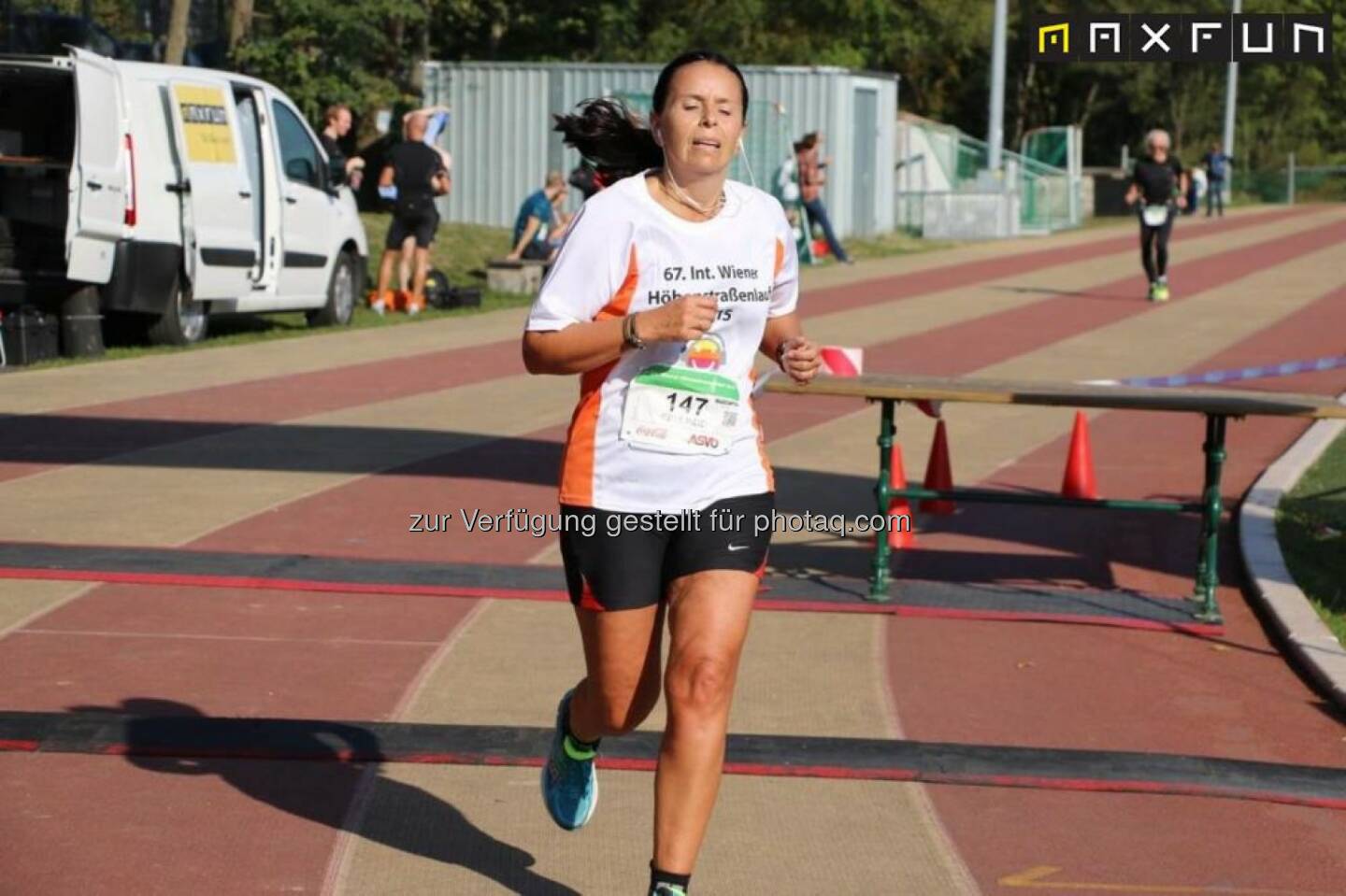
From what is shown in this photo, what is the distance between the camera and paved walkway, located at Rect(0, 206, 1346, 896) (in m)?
5.44

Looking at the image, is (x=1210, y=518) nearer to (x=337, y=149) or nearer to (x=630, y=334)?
(x=630, y=334)

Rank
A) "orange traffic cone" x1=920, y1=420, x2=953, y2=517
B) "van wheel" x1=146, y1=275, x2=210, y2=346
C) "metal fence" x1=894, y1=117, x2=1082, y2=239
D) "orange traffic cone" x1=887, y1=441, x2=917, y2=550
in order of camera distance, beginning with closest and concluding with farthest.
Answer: "orange traffic cone" x1=887, y1=441, x2=917, y2=550
"orange traffic cone" x1=920, y1=420, x2=953, y2=517
"van wheel" x1=146, y1=275, x2=210, y2=346
"metal fence" x1=894, y1=117, x2=1082, y2=239

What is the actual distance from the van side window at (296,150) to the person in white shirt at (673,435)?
14.6 meters

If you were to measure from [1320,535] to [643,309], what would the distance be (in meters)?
6.16

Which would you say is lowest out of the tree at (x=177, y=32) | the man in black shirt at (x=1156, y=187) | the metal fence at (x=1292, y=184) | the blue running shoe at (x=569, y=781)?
the metal fence at (x=1292, y=184)

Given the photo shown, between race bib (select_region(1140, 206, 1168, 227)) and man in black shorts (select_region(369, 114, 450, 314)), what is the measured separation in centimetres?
800

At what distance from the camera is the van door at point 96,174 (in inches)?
627

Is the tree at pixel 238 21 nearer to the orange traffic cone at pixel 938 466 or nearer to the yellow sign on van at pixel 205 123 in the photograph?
the yellow sign on van at pixel 205 123

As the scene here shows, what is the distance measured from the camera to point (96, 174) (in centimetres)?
1608

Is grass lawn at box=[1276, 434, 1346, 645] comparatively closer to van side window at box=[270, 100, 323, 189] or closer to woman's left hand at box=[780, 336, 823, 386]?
woman's left hand at box=[780, 336, 823, 386]

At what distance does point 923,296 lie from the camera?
26.7 metres

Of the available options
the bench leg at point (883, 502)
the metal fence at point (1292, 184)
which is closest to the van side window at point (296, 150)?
the bench leg at point (883, 502)

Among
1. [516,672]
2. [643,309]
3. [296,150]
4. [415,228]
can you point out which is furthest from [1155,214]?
[643,309]

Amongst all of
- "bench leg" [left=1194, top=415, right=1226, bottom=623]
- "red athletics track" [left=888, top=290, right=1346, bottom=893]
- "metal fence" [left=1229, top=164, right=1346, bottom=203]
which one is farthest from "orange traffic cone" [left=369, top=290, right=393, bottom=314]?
"metal fence" [left=1229, top=164, right=1346, bottom=203]
